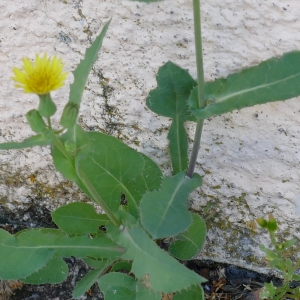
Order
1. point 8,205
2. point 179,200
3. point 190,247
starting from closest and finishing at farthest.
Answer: point 179,200
point 190,247
point 8,205

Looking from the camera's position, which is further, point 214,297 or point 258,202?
point 214,297

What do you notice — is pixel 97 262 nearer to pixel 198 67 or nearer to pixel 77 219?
pixel 77 219

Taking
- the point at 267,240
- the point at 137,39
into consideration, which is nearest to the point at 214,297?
the point at 267,240

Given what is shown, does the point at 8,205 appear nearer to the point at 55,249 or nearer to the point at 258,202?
the point at 55,249

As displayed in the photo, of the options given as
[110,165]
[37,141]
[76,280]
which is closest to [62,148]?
[37,141]

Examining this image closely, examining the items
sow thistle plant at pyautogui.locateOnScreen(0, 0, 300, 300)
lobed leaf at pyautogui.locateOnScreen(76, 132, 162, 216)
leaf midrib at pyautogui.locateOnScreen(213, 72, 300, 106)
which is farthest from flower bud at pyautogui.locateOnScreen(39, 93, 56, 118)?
leaf midrib at pyautogui.locateOnScreen(213, 72, 300, 106)

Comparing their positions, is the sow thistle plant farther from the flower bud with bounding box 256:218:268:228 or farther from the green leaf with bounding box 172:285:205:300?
the flower bud with bounding box 256:218:268:228
